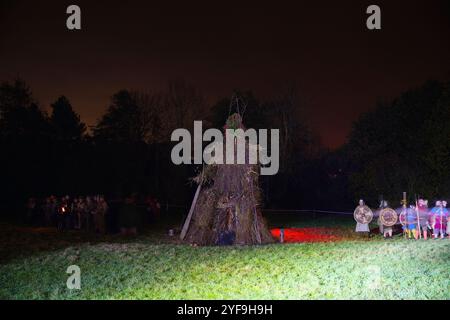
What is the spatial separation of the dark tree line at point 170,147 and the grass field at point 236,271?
18.4m

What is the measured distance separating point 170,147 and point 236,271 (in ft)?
113

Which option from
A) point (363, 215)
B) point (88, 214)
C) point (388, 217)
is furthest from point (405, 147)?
point (88, 214)

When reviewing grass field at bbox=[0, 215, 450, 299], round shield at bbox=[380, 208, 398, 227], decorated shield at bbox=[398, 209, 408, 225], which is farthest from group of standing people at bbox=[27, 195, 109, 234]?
decorated shield at bbox=[398, 209, 408, 225]

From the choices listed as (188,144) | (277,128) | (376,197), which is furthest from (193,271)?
(277,128)

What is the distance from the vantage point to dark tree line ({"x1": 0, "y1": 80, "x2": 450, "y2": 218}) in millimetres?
34125

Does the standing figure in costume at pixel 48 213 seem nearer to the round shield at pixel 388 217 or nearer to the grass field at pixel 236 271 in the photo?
the grass field at pixel 236 271

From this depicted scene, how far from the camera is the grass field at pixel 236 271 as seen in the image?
31.8 feet

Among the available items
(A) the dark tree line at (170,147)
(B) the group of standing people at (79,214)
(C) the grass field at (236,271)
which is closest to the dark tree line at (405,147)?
(A) the dark tree line at (170,147)

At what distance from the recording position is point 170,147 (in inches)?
1789

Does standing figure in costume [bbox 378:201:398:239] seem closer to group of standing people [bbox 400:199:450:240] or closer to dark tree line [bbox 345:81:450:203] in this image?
group of standing people [bbox 400:199:450:240]

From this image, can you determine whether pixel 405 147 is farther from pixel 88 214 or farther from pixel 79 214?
pixel 79 214

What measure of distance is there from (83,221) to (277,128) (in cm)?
2523

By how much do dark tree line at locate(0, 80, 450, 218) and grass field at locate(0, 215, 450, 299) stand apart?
18.4 metres

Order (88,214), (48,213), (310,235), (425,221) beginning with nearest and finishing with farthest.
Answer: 1. (425,221)
2. (310,235)
3. (88,214)
4. (48,213)
